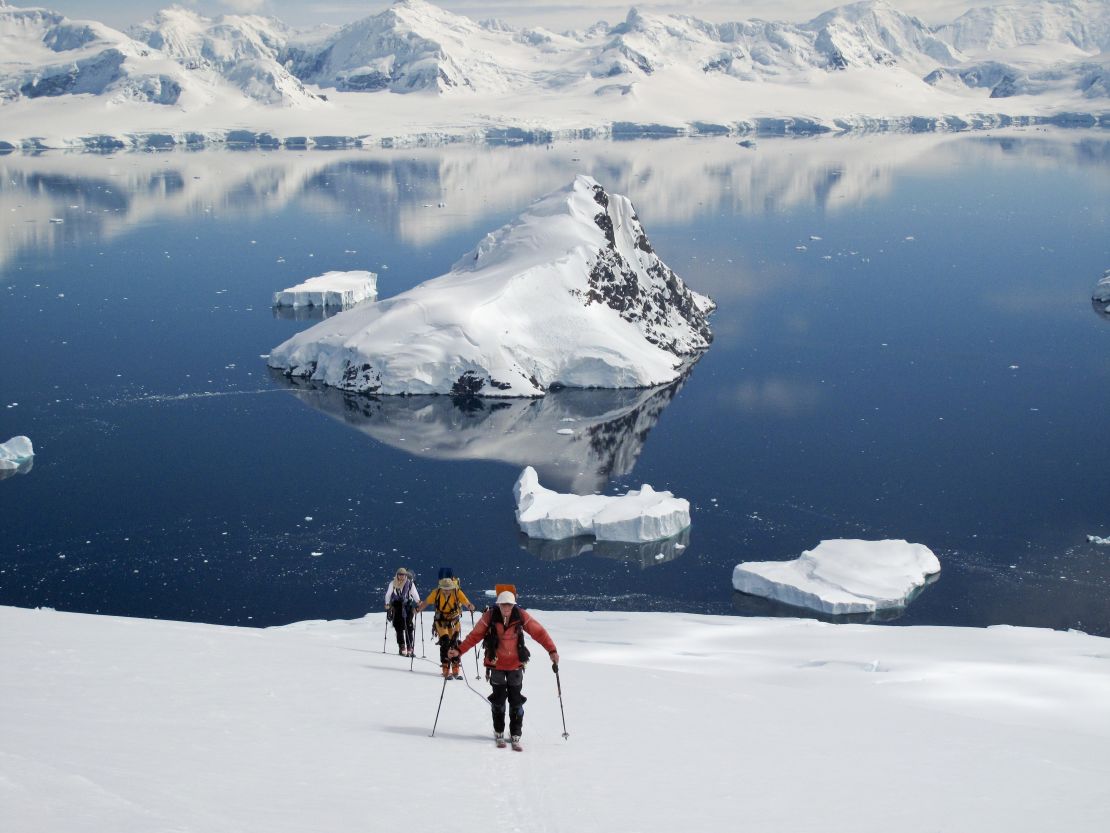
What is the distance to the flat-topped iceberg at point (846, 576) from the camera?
24.2 m

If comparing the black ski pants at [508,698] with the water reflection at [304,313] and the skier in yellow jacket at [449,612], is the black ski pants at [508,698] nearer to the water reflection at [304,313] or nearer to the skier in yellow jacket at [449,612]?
the skier in yellow jacket at [449,612]

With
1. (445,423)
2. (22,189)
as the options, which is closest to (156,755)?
(445,423)

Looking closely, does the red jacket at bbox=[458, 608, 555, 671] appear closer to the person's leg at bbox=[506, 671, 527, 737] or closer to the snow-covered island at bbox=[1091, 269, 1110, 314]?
the person's leg at bbox=[506, 671, 527, 737]

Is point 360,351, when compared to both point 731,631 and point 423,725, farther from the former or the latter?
point 423,725

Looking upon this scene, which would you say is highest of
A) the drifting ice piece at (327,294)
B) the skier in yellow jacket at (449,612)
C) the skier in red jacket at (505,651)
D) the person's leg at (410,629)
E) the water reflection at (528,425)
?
the skier in red jacket at (505,651)

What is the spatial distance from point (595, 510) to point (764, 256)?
43.1 meters

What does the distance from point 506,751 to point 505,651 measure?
852 mm

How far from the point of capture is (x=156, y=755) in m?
8.45

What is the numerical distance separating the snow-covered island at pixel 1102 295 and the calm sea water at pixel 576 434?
2.37 feet

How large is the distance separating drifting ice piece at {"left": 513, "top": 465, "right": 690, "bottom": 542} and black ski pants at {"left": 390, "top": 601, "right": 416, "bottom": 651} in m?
13.2

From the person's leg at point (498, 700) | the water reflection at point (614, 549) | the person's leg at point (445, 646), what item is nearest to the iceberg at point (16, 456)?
the water reflection at point (614, 549)

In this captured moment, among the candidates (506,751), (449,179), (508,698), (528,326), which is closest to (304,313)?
(528,326)

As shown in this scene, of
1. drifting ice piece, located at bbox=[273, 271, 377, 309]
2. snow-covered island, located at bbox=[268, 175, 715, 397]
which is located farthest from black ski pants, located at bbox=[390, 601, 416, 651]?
drifting ice piece, located at bbox=[273, 271, 377, 309]

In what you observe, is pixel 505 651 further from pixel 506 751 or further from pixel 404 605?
pixel 404 605
